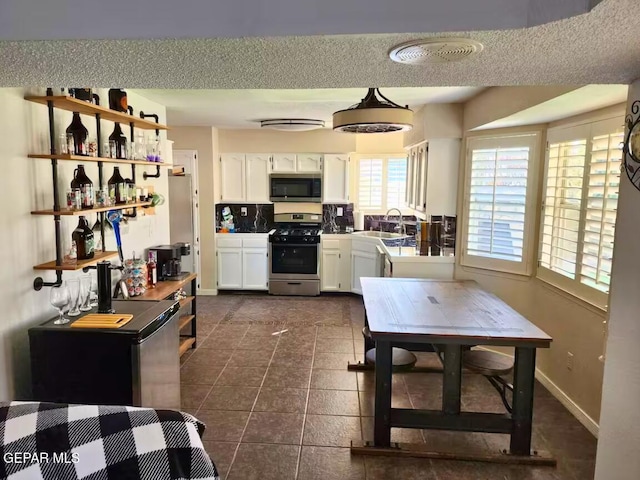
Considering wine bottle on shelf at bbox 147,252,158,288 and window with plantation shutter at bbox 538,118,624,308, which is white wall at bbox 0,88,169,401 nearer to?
wine bottle on shelf at bbox 147,252,158,288

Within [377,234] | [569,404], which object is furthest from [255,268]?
[569,404]

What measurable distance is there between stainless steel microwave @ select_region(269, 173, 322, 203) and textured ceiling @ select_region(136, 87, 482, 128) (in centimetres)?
122

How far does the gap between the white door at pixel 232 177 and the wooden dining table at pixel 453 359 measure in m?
3.99

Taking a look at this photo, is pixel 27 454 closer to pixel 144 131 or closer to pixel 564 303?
pixel 144 131

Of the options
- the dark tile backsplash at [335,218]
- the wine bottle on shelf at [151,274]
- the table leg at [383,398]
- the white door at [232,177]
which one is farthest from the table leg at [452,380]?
the white door at [232,177]

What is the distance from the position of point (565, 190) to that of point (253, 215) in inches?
172

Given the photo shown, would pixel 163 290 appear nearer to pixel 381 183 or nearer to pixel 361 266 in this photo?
pixel 361 266

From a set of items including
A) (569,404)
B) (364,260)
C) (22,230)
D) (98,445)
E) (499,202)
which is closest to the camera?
(98,445)

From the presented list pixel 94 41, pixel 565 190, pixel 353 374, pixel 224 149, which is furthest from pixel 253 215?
pixel 94 41

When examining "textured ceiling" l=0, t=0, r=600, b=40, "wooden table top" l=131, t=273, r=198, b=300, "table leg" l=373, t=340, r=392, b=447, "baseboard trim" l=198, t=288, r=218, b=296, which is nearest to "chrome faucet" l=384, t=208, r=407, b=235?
"baseboard trim" l=198, t=288, r=218, b=296

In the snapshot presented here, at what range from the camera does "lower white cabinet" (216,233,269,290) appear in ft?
20.8

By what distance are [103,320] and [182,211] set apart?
356cm

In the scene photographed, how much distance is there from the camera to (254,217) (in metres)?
6.75

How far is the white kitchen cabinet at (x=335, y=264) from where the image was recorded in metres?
6.31
